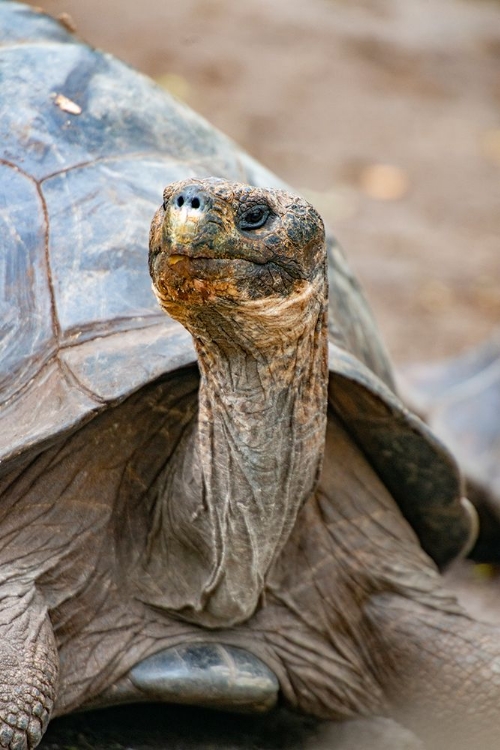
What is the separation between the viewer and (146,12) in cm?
1243

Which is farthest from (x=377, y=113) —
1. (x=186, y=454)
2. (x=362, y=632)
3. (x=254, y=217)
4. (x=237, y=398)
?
(x=254, y=217)

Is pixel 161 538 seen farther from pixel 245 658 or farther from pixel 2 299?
pixel 2 299

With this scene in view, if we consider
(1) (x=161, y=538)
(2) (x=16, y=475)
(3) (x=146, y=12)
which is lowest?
(3) (x=146, y=12)

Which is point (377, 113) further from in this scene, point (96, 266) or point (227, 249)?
point (227, 249)

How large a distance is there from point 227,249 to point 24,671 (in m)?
1.11

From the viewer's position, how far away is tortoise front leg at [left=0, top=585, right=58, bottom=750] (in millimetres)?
2727

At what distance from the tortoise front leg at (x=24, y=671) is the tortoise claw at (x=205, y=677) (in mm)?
319

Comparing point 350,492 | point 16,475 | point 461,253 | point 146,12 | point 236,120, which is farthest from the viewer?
point 146,12

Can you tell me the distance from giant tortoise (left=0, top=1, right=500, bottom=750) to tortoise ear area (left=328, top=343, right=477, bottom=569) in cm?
1

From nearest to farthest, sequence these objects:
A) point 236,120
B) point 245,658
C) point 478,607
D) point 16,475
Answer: point 16,475, point 245,658, point 478,607, point 236,120

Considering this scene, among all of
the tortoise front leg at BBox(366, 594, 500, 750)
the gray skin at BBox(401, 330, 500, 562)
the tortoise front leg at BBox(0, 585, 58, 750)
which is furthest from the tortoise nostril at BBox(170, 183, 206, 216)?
the gray skin at BBox(401, 330, 500, 562)

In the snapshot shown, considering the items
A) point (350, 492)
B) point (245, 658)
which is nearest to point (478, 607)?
point (350, 492)

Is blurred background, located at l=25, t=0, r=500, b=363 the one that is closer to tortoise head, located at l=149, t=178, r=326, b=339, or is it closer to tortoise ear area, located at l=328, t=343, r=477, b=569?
tortoise ear area, located at l=328, t=343, r=477, b=569

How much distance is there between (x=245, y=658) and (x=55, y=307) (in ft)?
3.43
